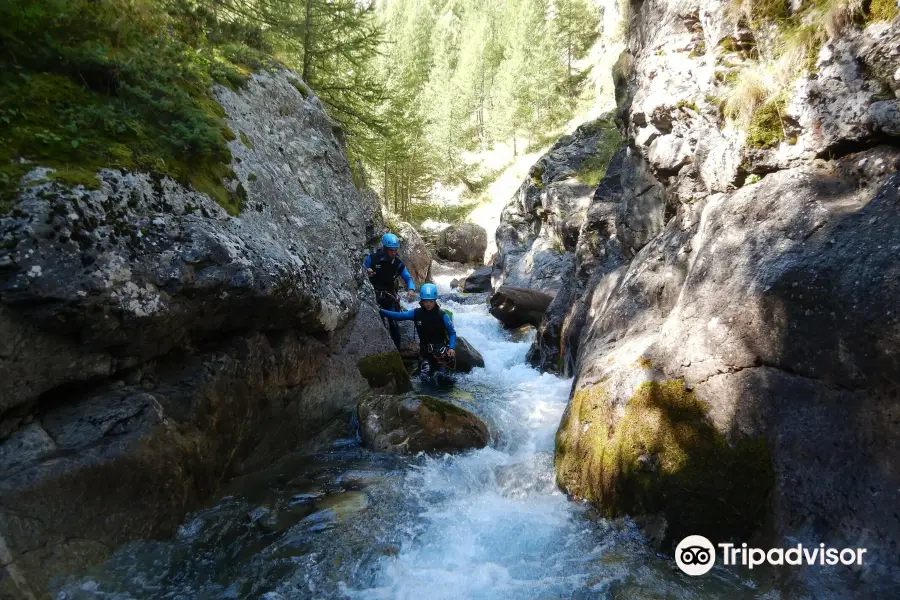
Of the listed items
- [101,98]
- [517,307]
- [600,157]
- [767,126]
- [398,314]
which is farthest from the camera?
[600,157]

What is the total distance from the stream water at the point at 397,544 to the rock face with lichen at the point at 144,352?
349mm

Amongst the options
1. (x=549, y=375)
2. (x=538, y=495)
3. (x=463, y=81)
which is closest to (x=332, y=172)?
(x=549, y=375)

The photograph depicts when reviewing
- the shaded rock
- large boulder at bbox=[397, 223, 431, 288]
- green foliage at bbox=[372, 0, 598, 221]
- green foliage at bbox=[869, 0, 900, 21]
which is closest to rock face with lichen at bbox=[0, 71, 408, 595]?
green foliage at bbox=[869, 0, 900, 21]

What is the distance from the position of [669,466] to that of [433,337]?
6172 millimetres

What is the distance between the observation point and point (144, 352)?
180 inches

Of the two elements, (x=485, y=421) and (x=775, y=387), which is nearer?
(x=775, y=387)

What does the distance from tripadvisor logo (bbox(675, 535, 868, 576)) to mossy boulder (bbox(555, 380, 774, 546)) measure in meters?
0.10

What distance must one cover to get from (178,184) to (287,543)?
3966 mm

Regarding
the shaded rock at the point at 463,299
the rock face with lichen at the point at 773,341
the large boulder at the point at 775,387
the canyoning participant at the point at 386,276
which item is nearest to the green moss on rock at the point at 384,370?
the canyoning participant at the point at 386,276

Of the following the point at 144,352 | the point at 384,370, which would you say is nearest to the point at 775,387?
the point at 144,352

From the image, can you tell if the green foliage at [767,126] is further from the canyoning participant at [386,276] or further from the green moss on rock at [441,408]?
the canyoning participant at [386,276]

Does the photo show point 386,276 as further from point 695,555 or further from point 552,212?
point 552,212

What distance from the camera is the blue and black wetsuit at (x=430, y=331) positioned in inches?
391

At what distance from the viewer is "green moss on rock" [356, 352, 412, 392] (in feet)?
27.4
